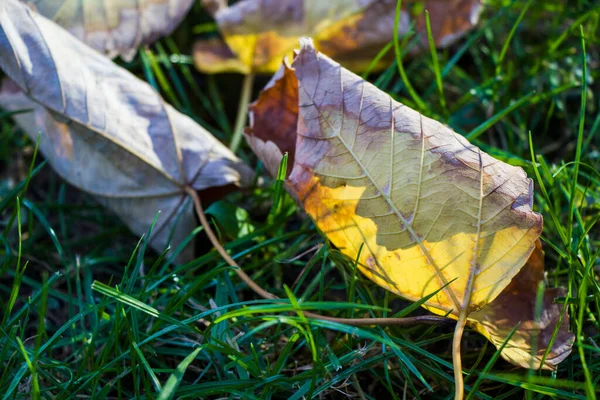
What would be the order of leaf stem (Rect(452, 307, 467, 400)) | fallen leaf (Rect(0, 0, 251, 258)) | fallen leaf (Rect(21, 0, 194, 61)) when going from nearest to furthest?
leaf stem (Rect(452, 307, 467, 400)) < fallen leaf (Rect(0, 0, 251, 258)) < fallen leaf (Rect(21, 0, 194, 61))

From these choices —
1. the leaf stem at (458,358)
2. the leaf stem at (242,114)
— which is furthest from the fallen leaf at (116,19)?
the leaf stem at (458,358)

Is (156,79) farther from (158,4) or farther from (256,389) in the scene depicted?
(256,389)

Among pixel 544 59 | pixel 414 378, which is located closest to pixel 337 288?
pixel 414 378

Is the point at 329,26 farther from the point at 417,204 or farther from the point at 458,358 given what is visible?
the point at 458,358

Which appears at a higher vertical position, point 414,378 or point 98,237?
point 98,237


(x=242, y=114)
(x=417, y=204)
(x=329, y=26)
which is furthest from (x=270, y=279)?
(x=329, y=26)

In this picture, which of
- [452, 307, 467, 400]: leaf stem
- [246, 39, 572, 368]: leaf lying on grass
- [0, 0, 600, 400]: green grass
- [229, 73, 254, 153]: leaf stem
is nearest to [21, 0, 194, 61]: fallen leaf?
[0, 0, 600, 400]: green grass

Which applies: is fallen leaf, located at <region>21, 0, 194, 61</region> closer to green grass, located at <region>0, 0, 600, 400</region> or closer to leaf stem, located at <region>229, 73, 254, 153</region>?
green grass, located at <region>0, 0, 600, 400</region>
